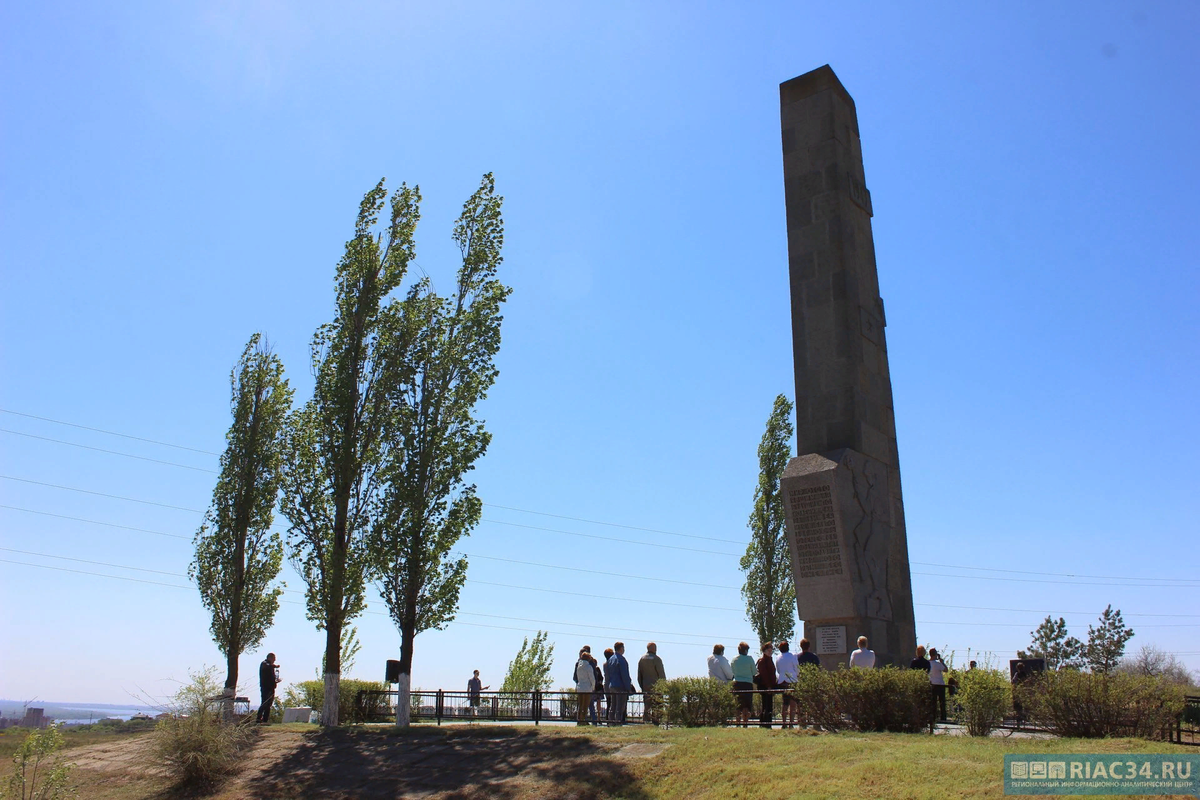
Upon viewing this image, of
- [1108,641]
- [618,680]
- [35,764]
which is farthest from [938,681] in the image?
[1108,641]

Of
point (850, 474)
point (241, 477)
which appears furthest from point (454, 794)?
point (241, 477)

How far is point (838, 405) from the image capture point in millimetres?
17531

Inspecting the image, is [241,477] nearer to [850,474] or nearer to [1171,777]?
[850,474]

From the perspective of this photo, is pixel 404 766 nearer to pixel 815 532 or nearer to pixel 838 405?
Answer: pixel 815 532

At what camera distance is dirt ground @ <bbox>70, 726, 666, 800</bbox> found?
11281 mm

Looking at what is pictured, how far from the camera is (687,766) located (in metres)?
10.6

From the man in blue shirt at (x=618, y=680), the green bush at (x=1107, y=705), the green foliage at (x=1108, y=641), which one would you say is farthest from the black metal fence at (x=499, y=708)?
the green foliage at (x=1108, y=641)

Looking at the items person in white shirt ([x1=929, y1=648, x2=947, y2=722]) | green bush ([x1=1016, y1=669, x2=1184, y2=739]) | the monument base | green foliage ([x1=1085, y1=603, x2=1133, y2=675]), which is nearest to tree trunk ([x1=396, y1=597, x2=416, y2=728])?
the monument base

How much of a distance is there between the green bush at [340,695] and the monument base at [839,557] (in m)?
9.68

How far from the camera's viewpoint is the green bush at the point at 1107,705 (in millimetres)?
10203

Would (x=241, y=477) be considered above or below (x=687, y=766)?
above

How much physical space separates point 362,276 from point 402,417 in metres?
3.92

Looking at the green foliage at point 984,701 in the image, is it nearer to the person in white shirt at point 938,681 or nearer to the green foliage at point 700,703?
the person in white shirt at point 938,681

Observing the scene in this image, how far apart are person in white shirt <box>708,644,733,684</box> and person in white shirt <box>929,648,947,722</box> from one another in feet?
9.91
